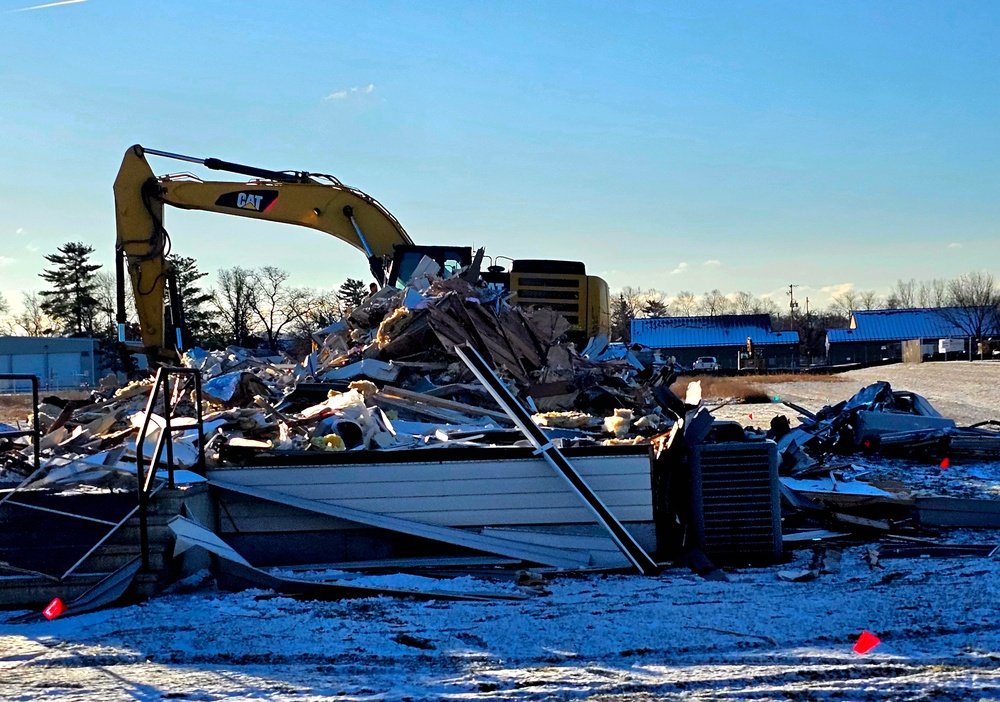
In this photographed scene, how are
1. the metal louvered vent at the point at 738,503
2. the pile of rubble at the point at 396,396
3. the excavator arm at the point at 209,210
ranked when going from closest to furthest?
1. the metal louvered vent at the point at 738,503
2. the pile of rubble at the point at 396,396
3. the excavator arm at the point at 209,210

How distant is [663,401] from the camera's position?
335 inches

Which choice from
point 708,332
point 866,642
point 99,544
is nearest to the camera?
point 866,642

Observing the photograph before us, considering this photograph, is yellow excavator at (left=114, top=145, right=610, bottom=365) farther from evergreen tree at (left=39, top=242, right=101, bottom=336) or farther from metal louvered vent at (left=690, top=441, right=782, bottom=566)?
evergreen tree at (left=39, top=242, right=101, bottom=336)

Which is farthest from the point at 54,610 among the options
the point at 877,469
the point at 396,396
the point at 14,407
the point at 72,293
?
the point at 72,293

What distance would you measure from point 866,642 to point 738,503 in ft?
7.11

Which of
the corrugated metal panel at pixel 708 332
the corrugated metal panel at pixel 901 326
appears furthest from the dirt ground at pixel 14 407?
the corrugated metal panel at pixel 901 326

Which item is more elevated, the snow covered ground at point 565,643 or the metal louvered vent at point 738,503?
the metal louvered vent at point 738,503

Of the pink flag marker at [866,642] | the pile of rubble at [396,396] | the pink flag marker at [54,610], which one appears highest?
the pile of rubble at [396,396]

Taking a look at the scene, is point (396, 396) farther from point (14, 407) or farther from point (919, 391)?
point (919, 391)

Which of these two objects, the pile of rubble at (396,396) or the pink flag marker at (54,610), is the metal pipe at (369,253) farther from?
the pink flag marker at (54,610)

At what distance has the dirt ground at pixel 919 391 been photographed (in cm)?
2078

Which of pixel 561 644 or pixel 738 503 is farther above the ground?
pixel 738 503

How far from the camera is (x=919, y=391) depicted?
3095cm

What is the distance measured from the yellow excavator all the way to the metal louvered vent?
781cm
